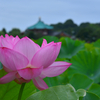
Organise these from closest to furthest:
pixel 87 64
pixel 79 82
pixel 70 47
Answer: pixel 79 82 → pixel 87 64 → pixel 70 47

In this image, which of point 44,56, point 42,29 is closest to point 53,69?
point 44,56

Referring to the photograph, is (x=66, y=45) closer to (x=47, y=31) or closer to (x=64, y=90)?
(x=64, y=90)

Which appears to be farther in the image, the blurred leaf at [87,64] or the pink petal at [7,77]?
the blurred leaf at [87,64]

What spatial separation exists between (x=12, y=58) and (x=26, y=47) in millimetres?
29

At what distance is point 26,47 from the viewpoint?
254 millimetres

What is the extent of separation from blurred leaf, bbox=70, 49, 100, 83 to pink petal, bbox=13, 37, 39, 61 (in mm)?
857

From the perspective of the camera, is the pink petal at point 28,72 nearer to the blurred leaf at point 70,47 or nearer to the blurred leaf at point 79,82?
the blurred leaf at point 79,82

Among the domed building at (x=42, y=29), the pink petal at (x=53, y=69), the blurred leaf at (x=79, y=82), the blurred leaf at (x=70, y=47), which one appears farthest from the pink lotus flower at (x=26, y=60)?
the domed building at (x=42, y=29)

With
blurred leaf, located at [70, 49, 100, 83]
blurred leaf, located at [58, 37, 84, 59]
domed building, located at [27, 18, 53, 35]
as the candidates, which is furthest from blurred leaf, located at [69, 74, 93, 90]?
domed building, located at [27, 18, 53, 35]

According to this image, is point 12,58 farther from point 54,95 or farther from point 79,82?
point 79,82

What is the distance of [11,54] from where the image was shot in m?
0.24

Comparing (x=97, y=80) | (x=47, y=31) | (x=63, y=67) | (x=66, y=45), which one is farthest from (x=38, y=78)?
(x=47, y=31)

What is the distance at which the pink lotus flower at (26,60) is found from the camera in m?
0.24

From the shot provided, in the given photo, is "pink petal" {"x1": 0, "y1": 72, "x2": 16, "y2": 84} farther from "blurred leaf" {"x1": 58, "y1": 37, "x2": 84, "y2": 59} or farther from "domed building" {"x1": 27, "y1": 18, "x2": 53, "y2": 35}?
"domed building" {"x1": 27, "y1": 18, "x2": 53, "y2": 35}
